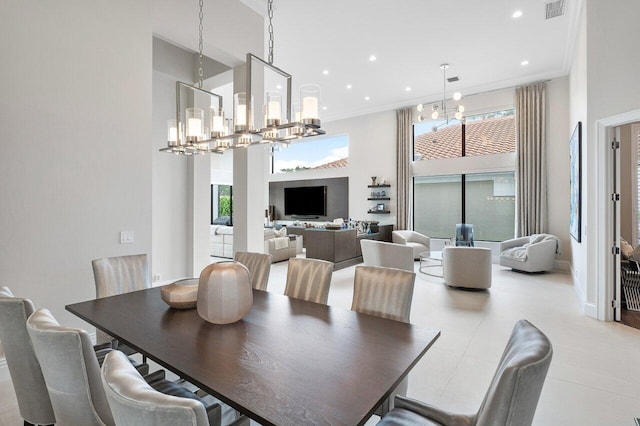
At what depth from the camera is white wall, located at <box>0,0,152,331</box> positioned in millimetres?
2537

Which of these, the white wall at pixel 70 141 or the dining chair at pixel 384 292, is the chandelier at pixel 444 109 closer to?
the dining chair at pixel 384 292

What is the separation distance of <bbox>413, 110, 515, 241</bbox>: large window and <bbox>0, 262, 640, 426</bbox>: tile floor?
9.83ft

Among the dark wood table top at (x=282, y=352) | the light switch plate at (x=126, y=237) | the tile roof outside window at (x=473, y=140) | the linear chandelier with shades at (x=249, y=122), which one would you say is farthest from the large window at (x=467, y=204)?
the light switch plate at (x=126, y=237)

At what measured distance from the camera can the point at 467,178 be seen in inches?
321

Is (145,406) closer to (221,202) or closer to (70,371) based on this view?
(70,371)

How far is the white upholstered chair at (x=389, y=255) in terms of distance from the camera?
5277 mm

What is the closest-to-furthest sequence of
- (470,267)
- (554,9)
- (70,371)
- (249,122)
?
(70,371) → (249,122) → (554,9) → (470,267)

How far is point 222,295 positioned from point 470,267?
449 centimetres

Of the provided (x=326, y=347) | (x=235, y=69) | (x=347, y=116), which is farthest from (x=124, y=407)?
(x=347, y=116)

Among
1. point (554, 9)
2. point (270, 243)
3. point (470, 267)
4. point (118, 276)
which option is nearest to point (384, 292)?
point (118, 276)

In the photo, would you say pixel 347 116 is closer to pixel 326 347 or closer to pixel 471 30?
pixel 471 30

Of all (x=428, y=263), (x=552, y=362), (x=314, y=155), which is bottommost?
(x=552, y=362)

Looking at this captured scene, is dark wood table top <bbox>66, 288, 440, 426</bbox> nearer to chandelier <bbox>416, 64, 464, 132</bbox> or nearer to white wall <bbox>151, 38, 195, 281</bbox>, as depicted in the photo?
white wall <bbox>151, 38, 195, 281</bbox>

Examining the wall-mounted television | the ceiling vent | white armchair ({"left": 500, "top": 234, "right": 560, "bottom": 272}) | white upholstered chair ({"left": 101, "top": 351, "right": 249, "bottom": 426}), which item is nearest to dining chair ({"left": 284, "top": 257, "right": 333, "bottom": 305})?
white upholstered chair ({"left": 101, "top": 351, "right": 249, "bottom": 426})
